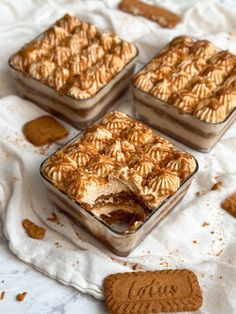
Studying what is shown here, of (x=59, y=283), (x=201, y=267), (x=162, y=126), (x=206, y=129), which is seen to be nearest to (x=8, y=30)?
(x=162, y=126)

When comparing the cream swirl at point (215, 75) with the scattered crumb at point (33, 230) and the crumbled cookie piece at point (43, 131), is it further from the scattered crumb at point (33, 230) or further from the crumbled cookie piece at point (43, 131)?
the scattered crumb at point (33, 230)

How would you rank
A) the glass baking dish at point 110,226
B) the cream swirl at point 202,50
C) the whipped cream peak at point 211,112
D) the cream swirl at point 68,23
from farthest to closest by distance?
the cream swirl at point 68,23, the cream swirl at point 202,50, the whipped cream peak at point 211,112, the glass baking dish at point 110,226

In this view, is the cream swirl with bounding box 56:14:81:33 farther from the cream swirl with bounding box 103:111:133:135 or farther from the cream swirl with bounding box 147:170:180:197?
the cream swirl with bounding box 147:170:180:197

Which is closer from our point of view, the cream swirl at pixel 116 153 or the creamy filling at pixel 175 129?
the cream swirl at pixel 116 153

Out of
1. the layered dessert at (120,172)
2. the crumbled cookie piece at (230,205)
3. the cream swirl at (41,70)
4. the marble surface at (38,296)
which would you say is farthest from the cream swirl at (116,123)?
the marble surface at (38,296)

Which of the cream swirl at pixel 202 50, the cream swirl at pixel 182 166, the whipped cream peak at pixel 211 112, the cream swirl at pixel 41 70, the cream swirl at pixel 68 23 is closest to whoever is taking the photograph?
the cream swirl at pixel 182 166

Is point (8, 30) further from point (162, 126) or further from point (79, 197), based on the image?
point (79, 197)

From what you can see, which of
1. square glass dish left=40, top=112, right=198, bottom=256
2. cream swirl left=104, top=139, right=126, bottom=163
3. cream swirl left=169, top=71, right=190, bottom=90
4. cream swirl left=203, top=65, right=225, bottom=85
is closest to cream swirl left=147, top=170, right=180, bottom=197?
square glass dish left=40, top=112, right=198, bottom=256


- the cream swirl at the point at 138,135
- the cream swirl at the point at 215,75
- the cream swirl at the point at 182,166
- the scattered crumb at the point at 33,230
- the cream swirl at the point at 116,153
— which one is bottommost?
the scattered crumb at the point at 33,230
